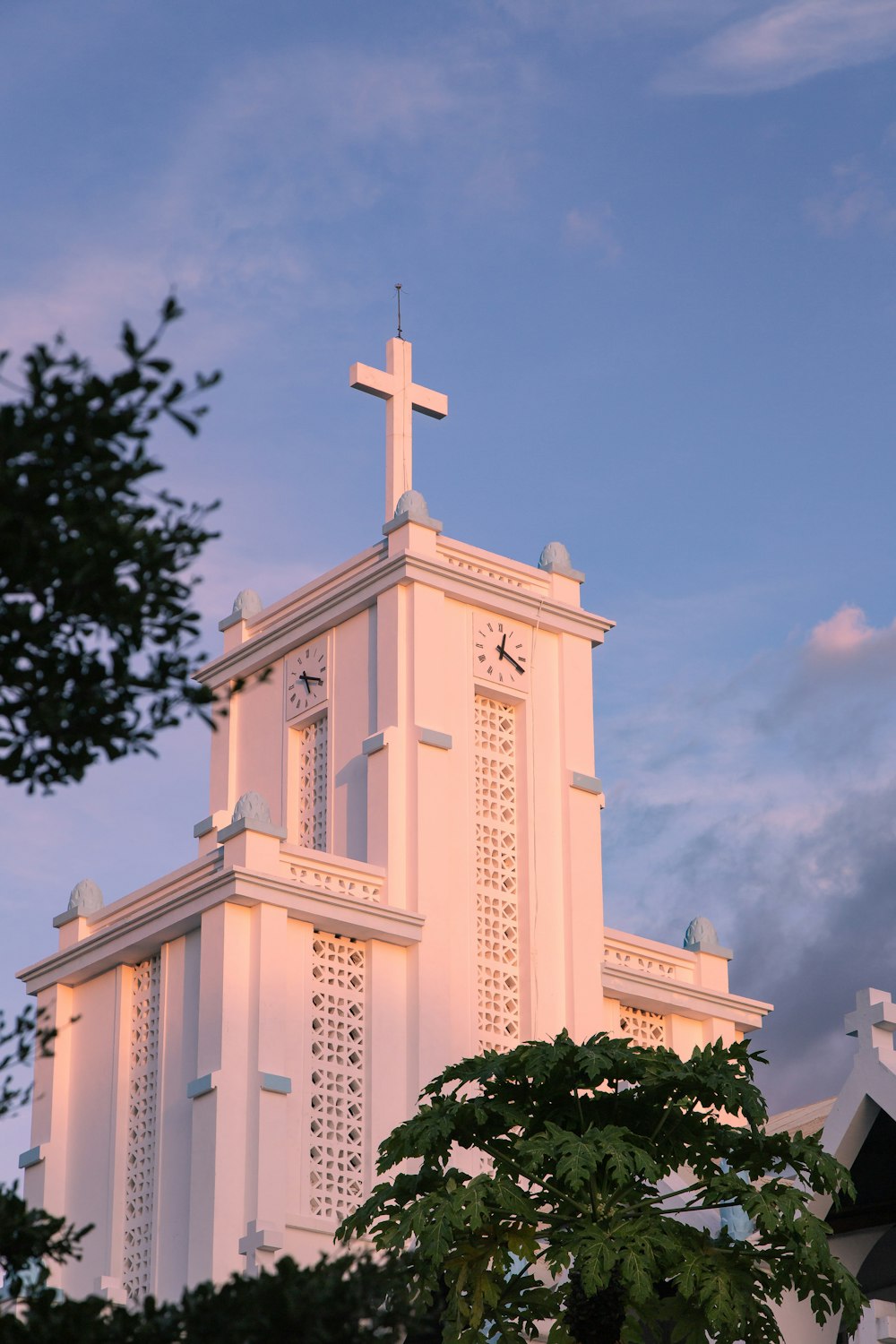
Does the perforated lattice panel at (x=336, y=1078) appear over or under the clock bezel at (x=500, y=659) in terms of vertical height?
under

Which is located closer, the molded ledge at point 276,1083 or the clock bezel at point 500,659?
the molded ledge at point 276,1083

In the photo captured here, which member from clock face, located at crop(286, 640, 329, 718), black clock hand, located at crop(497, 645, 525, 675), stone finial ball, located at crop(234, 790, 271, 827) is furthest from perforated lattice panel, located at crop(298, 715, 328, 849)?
stone finial ball, located at crop(234, 790, 271, 827)

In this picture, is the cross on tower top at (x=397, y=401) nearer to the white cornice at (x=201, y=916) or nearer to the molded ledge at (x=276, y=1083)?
the white cornice at (x=201, y=916)

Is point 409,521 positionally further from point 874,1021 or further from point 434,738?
point 874,1021

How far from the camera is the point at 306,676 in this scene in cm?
3497

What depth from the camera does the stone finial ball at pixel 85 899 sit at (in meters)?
33.8

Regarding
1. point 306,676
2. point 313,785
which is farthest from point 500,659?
point 313,785

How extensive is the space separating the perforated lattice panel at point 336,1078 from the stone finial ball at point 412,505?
627 cm

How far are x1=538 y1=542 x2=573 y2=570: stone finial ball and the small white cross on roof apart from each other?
14.0m

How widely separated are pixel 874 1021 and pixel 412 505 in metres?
13.7

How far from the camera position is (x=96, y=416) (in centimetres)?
966

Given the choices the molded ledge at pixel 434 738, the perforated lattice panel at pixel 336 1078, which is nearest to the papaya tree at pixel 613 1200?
the perforated lattice panel at pixel 336 1078

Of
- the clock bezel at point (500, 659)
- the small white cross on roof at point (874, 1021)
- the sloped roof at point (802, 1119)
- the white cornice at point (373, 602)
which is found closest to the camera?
the small white cross on roof at point (874, 1021)

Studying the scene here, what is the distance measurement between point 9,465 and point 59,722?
1.18m
